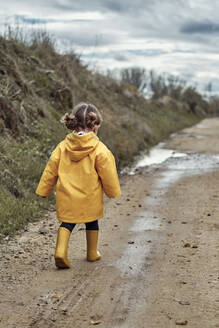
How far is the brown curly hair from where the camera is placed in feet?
16.9

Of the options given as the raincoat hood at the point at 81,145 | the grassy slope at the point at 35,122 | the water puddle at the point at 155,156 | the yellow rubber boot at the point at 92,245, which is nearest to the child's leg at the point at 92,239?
the yellow rubber boot at the point at 92,245

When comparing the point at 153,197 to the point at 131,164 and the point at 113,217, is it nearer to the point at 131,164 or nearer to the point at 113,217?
the point at 113,217

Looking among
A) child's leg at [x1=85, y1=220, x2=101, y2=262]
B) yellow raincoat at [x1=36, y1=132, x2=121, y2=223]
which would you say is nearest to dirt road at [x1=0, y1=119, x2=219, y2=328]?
child's leg at [x1=85, y1=220, x2=101, y2=262]

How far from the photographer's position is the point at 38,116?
1255 cm

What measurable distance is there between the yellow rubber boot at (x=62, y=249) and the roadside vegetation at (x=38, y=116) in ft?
5.64

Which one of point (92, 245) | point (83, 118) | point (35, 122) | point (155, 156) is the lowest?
point (155, 156)

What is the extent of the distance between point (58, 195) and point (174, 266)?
1.47 metres

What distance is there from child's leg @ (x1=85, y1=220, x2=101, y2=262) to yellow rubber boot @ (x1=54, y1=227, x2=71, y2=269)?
11.6 inches

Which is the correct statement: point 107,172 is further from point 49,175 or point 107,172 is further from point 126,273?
point 126,273

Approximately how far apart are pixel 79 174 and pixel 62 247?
777 millimetres

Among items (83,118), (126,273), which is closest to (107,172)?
(83,118)

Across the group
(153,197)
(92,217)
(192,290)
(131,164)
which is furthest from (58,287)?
(131,164)

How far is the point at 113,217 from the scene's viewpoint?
782cm

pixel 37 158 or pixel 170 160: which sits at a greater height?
pixel 37 158
